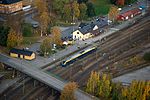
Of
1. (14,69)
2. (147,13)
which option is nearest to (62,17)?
(147,13)

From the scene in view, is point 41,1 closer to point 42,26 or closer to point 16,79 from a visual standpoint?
point 42,26

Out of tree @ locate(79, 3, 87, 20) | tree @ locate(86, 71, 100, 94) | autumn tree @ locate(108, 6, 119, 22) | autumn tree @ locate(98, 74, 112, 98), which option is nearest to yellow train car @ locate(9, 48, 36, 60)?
tree @ locate(86, 71, 100, 94)

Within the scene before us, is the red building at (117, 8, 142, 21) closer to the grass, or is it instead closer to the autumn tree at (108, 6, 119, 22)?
the autumn tree at (108, 6, 119, 22)

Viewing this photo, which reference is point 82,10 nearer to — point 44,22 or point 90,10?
point 90,10

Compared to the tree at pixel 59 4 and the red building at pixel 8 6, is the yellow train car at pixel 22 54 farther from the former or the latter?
the tree at pixel 59 4

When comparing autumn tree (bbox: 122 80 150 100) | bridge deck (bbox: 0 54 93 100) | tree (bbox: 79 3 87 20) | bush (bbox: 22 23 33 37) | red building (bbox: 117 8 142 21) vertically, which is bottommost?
bridge deck (bbox: 0 54 93 100)

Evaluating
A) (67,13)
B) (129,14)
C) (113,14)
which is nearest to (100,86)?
(113,14)
